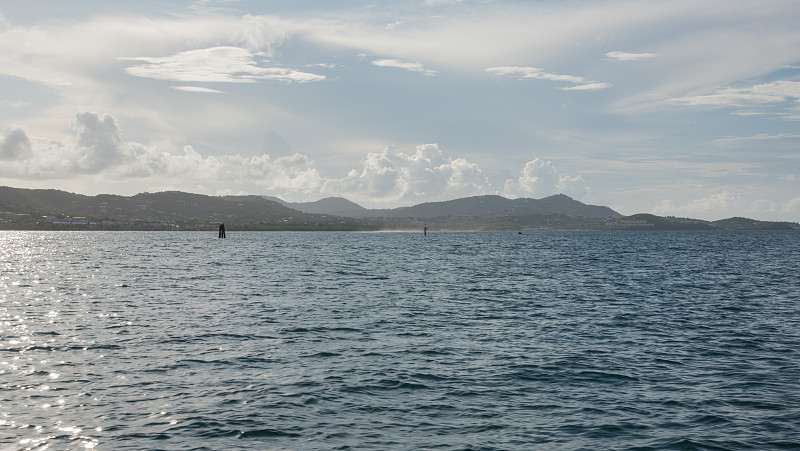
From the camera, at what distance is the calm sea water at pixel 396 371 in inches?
833

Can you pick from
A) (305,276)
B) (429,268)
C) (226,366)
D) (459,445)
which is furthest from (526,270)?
(459,445)

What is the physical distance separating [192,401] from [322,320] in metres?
20.9

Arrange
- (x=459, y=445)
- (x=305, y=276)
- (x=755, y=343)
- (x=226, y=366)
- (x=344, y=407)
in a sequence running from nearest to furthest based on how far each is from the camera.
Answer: (x=459, y=445) → (x=344, y=407) → (x=226, y=366) → (x=755, y=343) → (x=305, y=276)

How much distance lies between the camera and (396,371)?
1176 inches

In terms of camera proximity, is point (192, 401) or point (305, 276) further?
point (305, 276)

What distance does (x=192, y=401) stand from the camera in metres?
24.4

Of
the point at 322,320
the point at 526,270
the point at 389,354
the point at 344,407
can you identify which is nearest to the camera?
the point at 344,407

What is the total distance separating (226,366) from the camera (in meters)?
30.5

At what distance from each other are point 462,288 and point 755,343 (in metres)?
35.7

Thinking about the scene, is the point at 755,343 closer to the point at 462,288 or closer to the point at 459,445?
the point at 459,445

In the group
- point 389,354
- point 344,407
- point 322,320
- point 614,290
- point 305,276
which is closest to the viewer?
point 344,407

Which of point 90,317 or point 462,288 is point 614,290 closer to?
point 462,288

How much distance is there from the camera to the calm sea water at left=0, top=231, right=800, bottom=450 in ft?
69.4

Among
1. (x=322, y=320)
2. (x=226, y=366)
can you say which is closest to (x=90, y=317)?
(x=322, y=320)
